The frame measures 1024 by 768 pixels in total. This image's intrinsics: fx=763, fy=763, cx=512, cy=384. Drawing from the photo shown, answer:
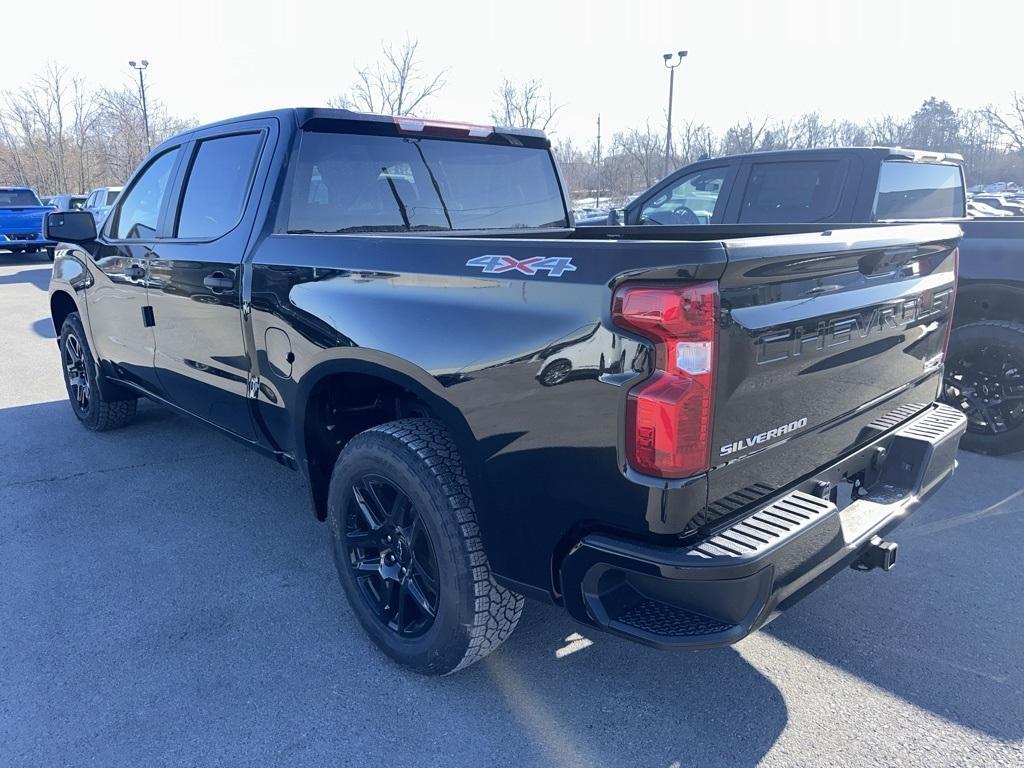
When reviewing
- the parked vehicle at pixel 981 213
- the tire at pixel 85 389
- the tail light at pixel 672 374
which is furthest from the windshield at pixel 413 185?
the parked vehicle at pixel 981 213

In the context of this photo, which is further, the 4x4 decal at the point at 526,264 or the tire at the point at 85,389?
the tire at the point at 85,389

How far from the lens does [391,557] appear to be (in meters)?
2.81

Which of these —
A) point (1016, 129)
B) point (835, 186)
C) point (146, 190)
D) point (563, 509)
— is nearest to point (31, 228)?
point (146, 190)

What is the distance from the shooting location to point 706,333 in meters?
1.85

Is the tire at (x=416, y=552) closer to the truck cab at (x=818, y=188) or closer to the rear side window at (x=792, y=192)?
the truck cab at (x=818, y=188)

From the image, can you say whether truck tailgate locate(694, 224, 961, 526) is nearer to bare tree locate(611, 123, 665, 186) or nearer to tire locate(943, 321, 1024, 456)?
tire locate(943, 321, 1024, 456)

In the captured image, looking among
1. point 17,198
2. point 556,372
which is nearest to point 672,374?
point 556,372

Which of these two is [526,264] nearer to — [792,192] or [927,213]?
[792,192]

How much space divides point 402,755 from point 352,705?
0.31 m

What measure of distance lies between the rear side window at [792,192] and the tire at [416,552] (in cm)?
386

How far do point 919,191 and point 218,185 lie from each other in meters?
4.75

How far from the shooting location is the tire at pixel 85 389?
5273 mm

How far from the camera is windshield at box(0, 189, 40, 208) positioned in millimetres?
19062

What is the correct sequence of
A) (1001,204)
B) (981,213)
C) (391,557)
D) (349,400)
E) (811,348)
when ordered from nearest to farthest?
(811,348), (391,557), (349,400), (981,213), (1001,204)
